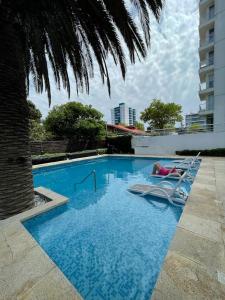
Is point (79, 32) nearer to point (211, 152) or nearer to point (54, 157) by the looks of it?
point (54, 157)

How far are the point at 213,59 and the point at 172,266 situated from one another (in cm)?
2584

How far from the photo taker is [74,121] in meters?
22.0

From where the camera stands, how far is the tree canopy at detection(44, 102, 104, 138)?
2042 cm

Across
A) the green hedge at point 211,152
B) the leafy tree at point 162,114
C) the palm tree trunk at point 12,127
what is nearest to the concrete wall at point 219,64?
the green hedge at point 211,152

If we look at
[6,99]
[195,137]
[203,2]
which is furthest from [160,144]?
[203,2]

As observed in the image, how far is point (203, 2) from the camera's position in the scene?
21.2m

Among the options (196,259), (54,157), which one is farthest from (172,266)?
(54,157)

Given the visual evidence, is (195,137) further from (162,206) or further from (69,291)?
(69,291)

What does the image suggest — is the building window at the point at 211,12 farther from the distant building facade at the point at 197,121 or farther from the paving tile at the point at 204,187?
the paving tile at the point at 204,187

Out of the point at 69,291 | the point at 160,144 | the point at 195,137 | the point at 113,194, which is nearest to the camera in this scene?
the point at 69,291

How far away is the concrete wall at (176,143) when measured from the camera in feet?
49.5

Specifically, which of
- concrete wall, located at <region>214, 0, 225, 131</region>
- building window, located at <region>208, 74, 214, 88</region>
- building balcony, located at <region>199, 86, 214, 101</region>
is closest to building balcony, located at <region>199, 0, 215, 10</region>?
concrete wall, located at <region>214, 0, 225, 131</region>

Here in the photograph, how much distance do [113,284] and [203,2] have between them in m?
30.7

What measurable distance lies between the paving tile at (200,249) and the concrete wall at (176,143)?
14664mm
